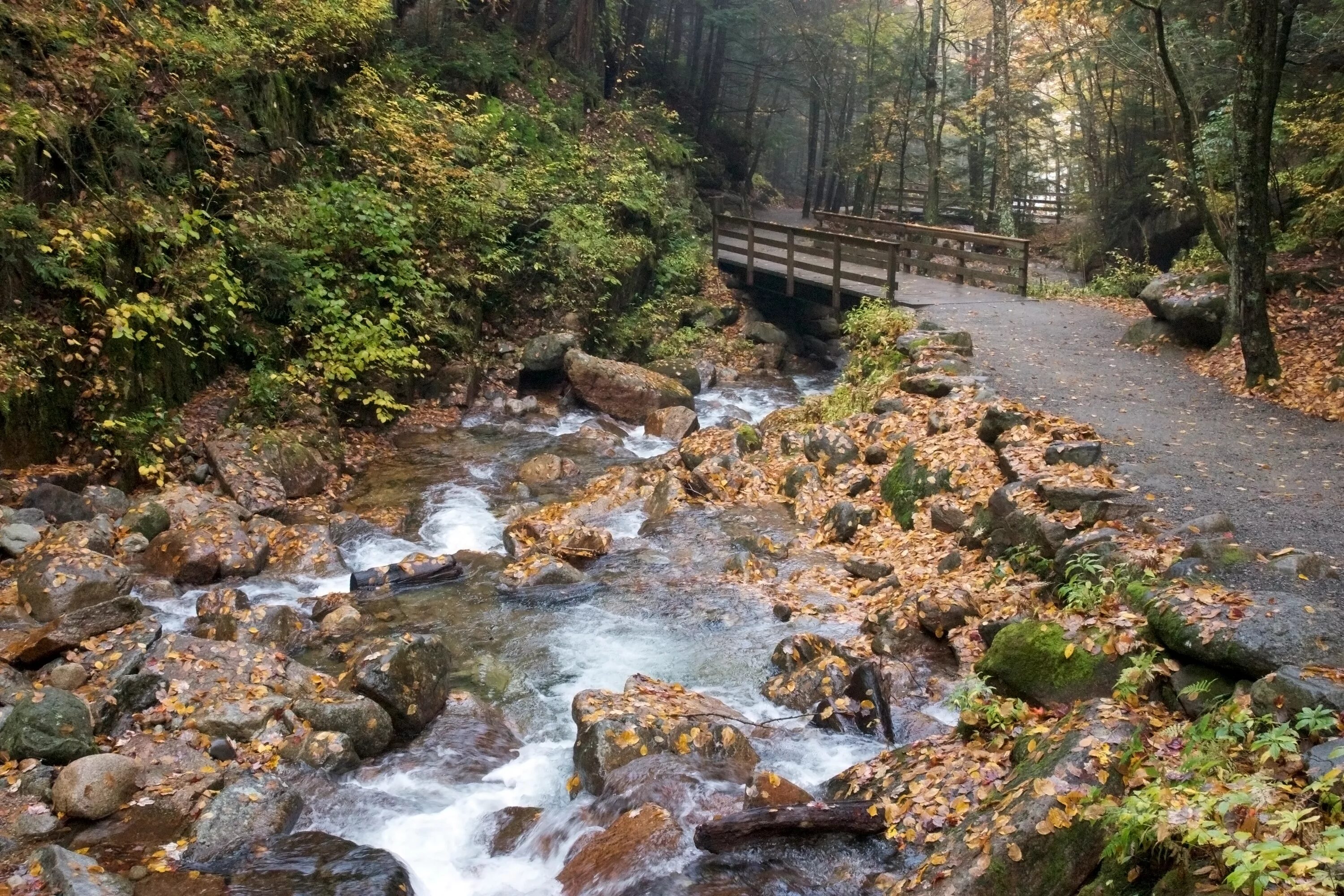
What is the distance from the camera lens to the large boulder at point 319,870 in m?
4.95

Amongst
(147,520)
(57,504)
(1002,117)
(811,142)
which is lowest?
(147,520)

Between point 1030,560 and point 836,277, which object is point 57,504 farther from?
point 836,277

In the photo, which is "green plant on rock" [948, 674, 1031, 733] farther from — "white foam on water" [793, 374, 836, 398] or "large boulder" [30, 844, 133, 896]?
"white foam on water" [793, 374, 836, 398]

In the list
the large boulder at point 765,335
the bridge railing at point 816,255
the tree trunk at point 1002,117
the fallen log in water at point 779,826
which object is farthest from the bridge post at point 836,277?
the fallen log in water at point 779,826

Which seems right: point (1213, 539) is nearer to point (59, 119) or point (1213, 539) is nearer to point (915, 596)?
point (915, 596)

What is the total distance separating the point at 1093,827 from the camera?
409 cm

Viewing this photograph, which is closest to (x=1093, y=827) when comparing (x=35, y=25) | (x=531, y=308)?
(x=35, y=25)

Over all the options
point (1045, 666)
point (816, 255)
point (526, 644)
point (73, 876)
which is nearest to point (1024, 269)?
point (816, 255)

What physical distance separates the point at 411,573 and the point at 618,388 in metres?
6.97

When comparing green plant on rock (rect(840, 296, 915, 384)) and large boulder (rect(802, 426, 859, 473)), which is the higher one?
green plant on rock (rect(840, 296, 915, 384))

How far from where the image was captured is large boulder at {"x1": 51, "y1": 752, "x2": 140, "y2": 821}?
534 cm

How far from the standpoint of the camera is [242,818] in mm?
5438

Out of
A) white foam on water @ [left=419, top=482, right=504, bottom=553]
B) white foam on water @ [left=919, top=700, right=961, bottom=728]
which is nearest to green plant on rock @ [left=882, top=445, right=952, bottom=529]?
white foam on water @ [left=919, top=700, right=961, bottom=728]

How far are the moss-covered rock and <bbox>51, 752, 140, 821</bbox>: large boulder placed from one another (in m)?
5.97
